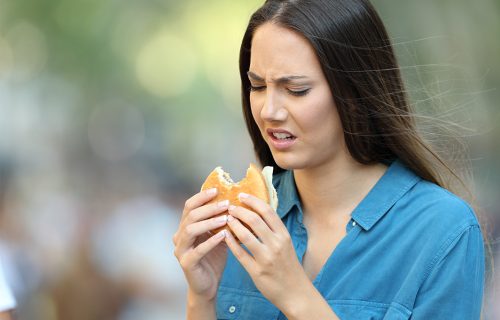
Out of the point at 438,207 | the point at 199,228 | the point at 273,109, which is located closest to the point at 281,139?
the point at 273,109

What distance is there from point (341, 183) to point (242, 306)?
1.42ft

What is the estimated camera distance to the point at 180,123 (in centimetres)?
336

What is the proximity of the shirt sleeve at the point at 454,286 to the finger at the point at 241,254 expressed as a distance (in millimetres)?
398

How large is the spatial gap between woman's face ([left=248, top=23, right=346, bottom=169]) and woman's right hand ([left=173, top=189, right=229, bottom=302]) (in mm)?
215

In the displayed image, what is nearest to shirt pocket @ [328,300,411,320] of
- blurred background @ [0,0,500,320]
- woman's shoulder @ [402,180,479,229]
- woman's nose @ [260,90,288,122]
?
woman's shoulder @ [402,180,479,229]

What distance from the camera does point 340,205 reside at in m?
1.98

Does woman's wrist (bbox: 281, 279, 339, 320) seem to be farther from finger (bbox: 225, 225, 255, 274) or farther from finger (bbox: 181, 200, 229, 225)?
finger (bbox: 181, 200, 229, 225)

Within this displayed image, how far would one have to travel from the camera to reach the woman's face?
178 cm

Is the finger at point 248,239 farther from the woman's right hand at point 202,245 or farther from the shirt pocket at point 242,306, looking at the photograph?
the shirt pocket at point 242,306

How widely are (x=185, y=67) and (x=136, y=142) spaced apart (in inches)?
16.2

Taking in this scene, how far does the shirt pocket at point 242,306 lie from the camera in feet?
6.42

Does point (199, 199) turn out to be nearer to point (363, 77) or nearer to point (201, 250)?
point (201, 250)

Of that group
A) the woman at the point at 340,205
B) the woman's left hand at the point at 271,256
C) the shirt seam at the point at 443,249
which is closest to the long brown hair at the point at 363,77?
the woman at the point at 340,205

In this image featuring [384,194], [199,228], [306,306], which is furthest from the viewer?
[384,194]
